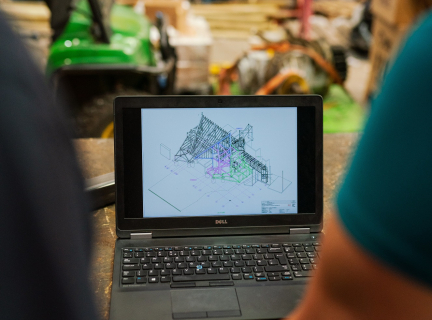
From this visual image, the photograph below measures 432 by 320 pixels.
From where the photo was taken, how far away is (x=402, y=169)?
0.38 meters

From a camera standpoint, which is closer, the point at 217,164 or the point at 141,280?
the point at 141,280

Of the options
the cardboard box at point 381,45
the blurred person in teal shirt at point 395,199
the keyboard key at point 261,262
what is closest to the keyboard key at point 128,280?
the keyboard key at point 261,262

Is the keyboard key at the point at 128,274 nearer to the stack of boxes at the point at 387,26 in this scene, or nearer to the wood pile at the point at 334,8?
the stack of boxes at the point at 387,26

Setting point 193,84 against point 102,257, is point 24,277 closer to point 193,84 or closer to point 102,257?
point 102,257

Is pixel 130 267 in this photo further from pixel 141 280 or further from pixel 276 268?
pixel 276 268

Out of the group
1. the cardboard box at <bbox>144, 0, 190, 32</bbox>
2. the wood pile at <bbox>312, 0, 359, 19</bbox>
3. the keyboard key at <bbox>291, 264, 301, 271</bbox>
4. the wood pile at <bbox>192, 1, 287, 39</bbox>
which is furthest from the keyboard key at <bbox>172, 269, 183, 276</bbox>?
the wood pile at <bbox>312, 0, 359, 19</bbox>

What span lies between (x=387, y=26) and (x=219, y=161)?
10.1 ft

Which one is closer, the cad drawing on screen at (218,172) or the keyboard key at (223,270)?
the keyboard key at (223,270)

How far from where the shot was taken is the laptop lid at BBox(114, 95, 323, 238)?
39.1 inches

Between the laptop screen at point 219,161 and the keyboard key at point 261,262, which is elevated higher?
the laptop screen at point 219,161

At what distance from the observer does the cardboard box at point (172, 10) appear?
4.42 metres

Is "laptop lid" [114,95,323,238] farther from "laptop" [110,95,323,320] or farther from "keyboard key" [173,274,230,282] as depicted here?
"keyboard key" [173,274,230,282]

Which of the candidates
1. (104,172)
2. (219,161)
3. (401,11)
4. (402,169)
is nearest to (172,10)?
(401,11)

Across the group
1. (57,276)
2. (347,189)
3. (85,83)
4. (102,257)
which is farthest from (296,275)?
(85,83)
